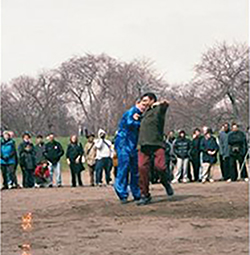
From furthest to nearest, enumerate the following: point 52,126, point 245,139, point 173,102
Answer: point 52,126 < point 173,102 < point 245,139

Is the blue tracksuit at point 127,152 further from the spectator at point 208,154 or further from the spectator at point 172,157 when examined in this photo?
the spectator at point 172,157

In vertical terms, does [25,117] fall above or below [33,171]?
Answer: above

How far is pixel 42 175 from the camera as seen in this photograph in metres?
19.5

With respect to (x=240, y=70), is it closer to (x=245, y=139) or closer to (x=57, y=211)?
(x=245, y=139)

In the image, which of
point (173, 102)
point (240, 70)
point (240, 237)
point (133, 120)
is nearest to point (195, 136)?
point (133, 120)

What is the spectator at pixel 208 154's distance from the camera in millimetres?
19672

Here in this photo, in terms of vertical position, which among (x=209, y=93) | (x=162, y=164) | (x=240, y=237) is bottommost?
(x=240, y=237)

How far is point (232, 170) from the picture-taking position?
1936cm

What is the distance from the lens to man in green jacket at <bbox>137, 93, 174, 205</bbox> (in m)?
11.5

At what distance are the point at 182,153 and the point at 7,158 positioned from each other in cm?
496

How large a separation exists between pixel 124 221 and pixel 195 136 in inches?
→ 420

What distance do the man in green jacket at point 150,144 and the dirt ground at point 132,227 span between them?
39cm

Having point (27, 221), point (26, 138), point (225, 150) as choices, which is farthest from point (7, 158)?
point (27, 221)

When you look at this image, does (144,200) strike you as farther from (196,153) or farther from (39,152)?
(196,153)
